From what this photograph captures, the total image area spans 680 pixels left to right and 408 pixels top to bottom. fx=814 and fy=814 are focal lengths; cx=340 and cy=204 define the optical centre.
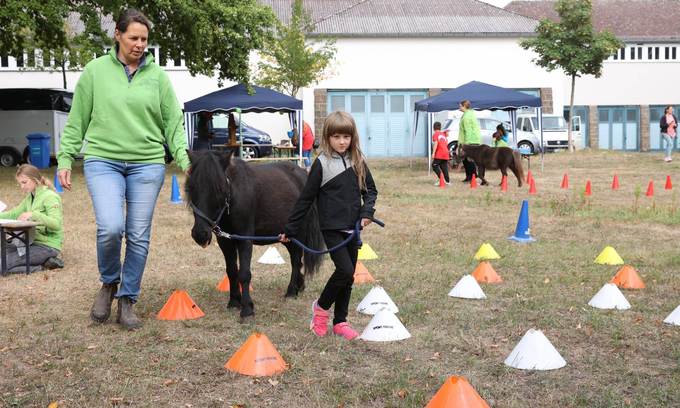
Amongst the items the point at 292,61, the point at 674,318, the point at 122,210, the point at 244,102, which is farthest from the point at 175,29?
the point at 674,318

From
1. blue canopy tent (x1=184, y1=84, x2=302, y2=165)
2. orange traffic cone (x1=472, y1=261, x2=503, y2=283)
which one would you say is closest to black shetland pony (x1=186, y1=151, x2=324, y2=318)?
orange traffic cone (x1=472, y1=261, x2=503, y2=283)

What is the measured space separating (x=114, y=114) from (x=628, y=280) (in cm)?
473

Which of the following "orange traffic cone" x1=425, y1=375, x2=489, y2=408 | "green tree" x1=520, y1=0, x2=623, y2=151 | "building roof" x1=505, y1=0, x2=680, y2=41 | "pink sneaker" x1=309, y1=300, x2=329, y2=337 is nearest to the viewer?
"orange traffic cone" x1=425, y1=375, x2=489, y2=408

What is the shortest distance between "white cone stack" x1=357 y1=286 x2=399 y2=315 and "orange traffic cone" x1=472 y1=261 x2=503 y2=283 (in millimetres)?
1503

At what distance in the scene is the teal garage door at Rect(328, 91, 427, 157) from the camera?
3938cm

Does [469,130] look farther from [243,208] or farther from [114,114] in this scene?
[114,114]

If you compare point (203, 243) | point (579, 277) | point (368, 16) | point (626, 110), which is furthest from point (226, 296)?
point (626, 110)

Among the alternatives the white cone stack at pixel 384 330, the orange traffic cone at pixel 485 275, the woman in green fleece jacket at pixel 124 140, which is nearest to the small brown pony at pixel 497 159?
the orange traffic cone at pixel 485 275

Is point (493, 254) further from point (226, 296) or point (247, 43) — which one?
point (247, 43)

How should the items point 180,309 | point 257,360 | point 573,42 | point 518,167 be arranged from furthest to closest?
1. point 573,42
2. point 518,167
3. point 180,309
4. point 257,360

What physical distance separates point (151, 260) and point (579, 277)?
180 inches

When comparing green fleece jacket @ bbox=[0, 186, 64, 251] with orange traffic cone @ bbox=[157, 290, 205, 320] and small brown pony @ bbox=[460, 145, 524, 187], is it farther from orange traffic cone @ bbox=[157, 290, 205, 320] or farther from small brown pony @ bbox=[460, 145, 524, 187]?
small brown pony @ bbox=[460, 145, 524, 187]

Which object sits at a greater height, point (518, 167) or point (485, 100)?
point (485, 100)

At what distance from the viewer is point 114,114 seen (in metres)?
5.52
